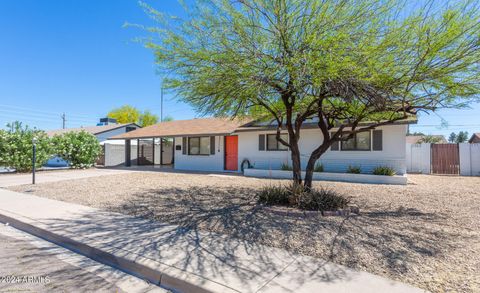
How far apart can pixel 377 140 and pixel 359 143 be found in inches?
33.6

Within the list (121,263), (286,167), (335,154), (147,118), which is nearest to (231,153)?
(286,167)

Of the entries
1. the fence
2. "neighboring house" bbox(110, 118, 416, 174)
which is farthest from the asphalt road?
Answer: the fence

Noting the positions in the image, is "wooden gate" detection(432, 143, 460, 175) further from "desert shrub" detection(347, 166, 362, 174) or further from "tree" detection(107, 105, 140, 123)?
"tree" detection(107, 105, 140, 123)

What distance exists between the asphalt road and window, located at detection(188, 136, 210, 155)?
45.5ft

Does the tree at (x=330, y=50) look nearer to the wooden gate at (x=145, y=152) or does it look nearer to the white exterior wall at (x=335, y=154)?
the white exterior wall at (x=335, y=154)

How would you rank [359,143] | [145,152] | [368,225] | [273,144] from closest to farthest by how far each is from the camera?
[368,225], [359,143], [273,144], [145,152]

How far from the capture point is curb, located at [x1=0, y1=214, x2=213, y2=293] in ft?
11.5

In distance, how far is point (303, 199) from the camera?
6.63 meters

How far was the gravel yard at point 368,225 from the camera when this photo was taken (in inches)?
148

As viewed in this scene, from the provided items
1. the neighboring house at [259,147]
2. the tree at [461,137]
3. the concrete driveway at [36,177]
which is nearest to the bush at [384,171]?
the neighboring house at [259,147]

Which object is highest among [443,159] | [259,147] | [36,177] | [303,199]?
[259,147]

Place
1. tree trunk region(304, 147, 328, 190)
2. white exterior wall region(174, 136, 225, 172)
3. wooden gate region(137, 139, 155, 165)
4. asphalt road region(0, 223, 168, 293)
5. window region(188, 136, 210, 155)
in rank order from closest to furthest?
asphalt road region(0, 223, 168, 293)
tree trunk region(304, 147, 328, 190)
white exterior wall region(174, 136, 225, 172)
window region(188, 136, 210, 155)
wooden gate region(137, 139, 155, 165)

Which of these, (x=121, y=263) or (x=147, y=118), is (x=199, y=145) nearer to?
(x=121, y=263)

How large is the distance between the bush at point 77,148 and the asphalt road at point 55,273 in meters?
16.5
